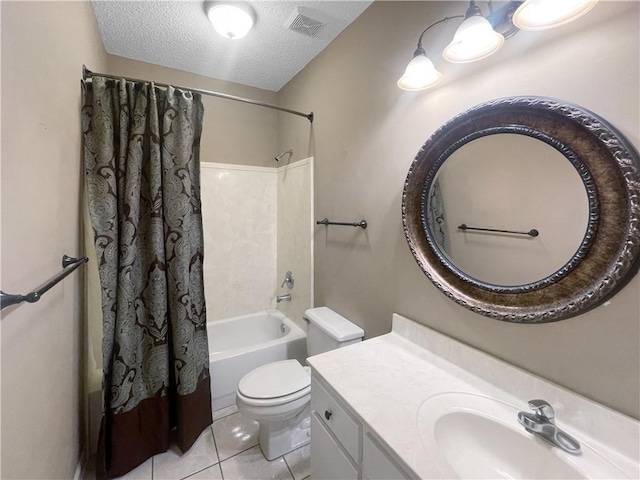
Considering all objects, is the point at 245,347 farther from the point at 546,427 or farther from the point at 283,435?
the point at 546,427

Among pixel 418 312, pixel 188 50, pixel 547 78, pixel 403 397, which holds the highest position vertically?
pixel 188 50

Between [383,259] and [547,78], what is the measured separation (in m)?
0.95

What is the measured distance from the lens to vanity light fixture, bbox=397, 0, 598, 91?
728mm

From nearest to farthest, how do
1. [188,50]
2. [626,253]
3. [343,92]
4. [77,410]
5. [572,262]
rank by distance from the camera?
1. [626,253]
2. [572,262]
3. [77,410]
4. [343,92]
5. [188,50]

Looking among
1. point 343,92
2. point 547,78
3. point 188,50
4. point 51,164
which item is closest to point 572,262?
point 547,78

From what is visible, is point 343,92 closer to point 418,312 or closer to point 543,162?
point 543,162

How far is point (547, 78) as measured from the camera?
0.85 meters

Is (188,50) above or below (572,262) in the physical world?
above

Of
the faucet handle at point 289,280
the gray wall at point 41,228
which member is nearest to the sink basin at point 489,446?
the gray wall at point 41,228

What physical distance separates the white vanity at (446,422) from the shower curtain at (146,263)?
36.0 inches

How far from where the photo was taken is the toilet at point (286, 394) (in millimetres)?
1411

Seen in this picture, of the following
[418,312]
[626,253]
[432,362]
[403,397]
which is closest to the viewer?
[626,253]

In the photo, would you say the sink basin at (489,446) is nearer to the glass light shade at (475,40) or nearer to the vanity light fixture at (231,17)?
the glass light shade at (475,40)

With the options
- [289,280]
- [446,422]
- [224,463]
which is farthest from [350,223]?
[224,463]
